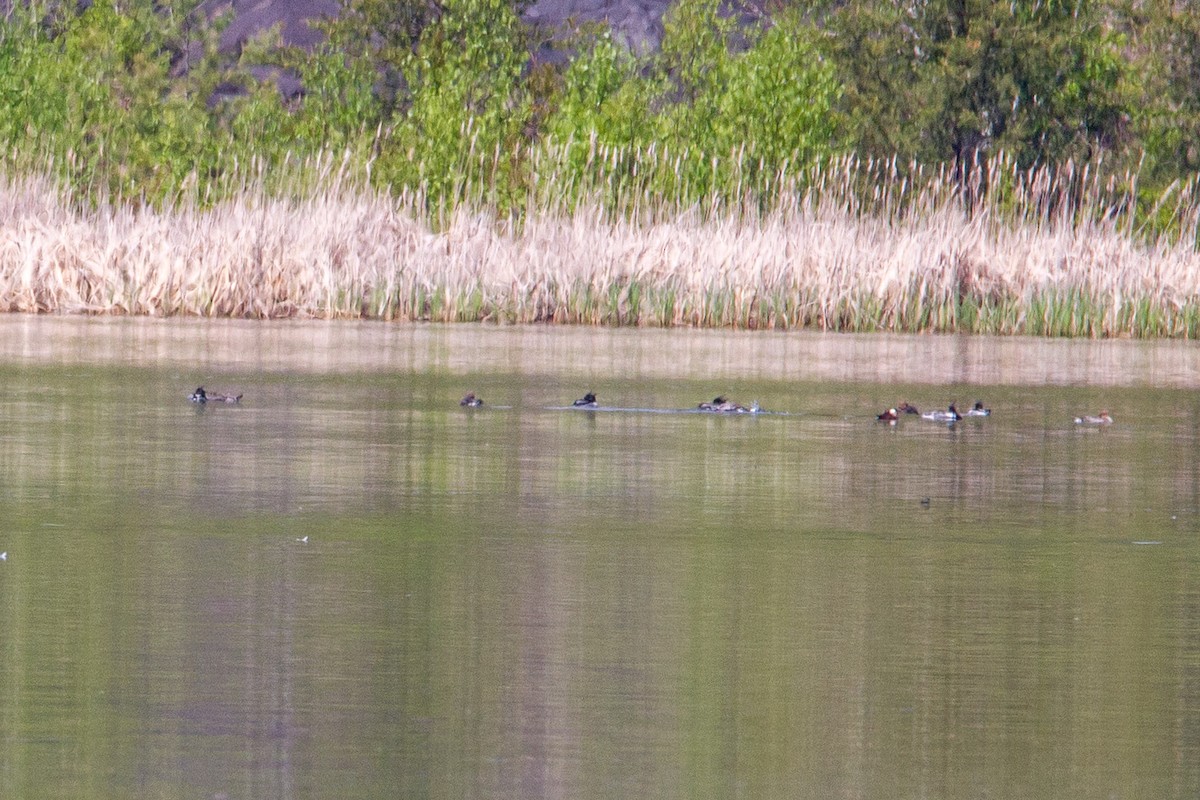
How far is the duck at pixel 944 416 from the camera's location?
43.3 feet

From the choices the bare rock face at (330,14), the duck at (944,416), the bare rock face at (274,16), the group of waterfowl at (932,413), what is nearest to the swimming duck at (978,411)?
the group of waterfowl at (932,413)

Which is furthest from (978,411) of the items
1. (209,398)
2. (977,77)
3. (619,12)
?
(619,12)

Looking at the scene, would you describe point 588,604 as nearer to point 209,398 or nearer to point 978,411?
point 209,398

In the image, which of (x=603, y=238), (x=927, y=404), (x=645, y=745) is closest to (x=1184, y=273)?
(x=603, y=238)

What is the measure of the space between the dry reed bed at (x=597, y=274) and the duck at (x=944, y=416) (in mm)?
8397

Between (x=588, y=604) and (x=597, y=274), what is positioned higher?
(x=597, y=274)

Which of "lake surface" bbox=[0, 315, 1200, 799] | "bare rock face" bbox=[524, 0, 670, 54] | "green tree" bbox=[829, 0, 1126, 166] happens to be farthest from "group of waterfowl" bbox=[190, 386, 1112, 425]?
"bare rock face" bbox=[524, 0, 670, 54]

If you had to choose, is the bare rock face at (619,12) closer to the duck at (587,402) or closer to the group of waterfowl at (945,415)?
the group of waterfowl at (945,415)

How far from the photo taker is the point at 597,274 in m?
22.1

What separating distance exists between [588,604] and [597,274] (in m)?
15.8

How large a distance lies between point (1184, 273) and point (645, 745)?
18748mm

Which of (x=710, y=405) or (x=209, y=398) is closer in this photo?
(x=209, y=398)

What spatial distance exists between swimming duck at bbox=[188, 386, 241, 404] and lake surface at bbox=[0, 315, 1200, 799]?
5.5 inches

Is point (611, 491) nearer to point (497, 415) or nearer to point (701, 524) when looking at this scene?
point (701, 524)
